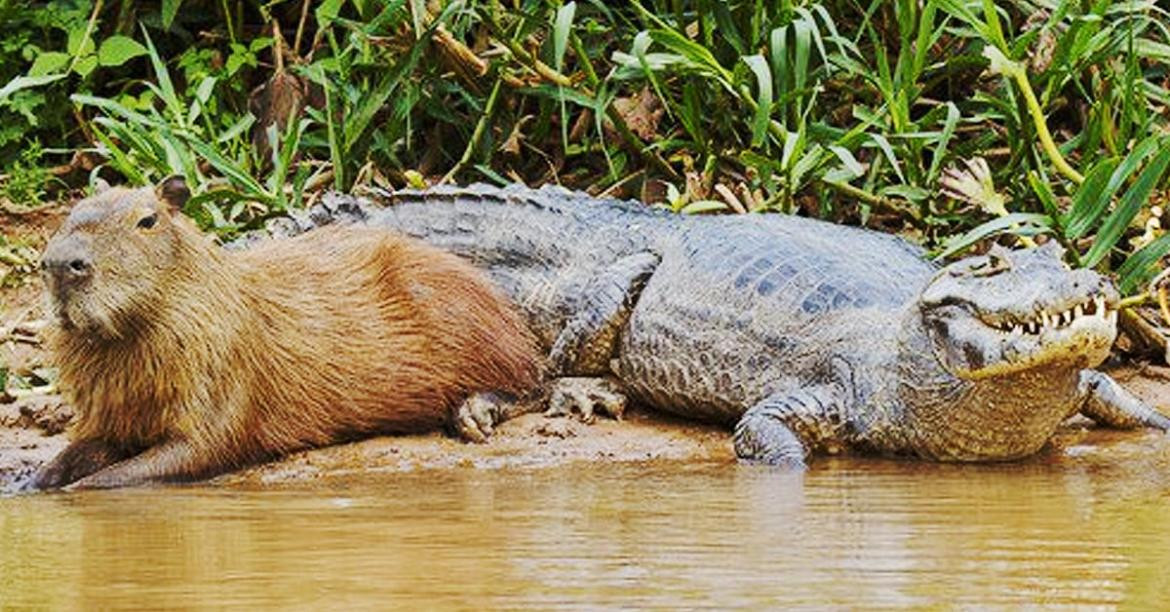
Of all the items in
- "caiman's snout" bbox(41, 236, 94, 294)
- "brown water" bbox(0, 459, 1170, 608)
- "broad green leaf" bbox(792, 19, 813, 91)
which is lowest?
"brown water" bbox(0, 459, 1170, 608)

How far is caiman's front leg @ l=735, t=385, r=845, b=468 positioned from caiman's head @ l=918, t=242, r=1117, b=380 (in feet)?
1.50

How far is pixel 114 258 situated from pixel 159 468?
1.92 ft

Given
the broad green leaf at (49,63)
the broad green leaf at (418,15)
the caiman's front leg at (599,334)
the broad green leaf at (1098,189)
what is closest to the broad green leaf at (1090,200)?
the broad green leaf at (1098,189)

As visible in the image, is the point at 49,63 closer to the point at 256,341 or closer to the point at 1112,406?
the point at 256,341

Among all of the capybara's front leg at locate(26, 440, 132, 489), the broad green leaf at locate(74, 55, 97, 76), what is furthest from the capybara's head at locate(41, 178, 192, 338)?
the broad green leaf at locate(74, 55, 97, 76)

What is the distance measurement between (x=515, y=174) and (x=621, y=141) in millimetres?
455

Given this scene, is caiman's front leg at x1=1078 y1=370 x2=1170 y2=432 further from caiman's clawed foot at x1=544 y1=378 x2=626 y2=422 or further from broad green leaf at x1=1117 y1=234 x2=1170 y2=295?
caiman's clawed foot at x1=544 y1=378 x2=626 y2=422

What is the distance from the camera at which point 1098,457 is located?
21.7 feet

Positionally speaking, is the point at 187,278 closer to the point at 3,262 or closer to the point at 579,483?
the point at 579,483

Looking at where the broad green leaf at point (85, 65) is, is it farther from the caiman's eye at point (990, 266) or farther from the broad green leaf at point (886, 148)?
the caiman's eye at point (990, 266)

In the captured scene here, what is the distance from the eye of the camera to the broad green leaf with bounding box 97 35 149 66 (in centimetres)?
944

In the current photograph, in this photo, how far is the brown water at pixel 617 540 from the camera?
14.4 feet

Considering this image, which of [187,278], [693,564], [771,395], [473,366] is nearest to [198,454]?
[187,278]

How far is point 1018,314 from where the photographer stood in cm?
615
